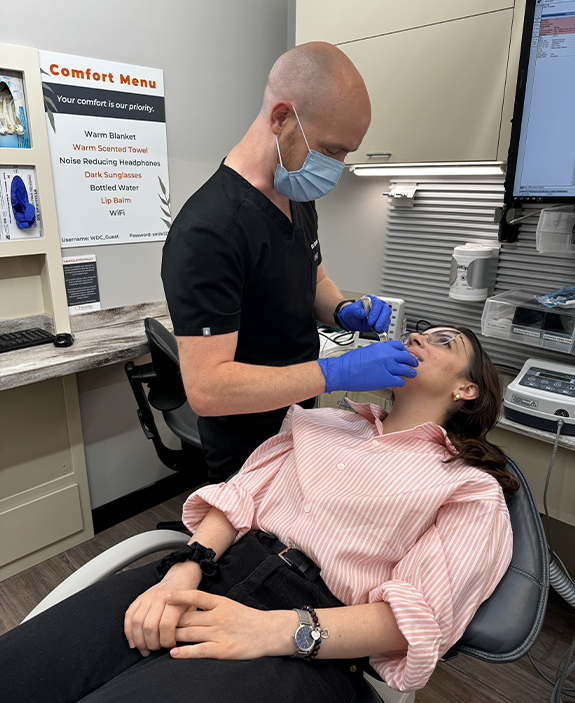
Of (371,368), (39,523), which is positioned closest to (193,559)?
(371,368)

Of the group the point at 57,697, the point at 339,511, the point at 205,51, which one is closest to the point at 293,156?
the point at 339,511

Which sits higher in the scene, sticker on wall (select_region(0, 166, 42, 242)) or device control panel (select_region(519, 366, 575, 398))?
sticker on wall (select_region(0, 166, 42, 242))

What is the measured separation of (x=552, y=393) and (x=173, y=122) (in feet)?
6.39

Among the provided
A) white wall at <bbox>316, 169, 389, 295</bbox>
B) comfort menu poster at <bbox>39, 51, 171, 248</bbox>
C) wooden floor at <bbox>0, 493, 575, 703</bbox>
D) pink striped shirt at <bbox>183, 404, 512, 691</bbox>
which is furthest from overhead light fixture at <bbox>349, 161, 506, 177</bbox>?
wooden floor at <bbox>0, 493, 575, 703</bbox>

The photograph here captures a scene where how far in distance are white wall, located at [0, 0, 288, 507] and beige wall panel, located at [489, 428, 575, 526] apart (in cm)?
168

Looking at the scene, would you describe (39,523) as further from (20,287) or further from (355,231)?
(355,231)

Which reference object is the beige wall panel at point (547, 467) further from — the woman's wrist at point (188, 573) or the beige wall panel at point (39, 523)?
the beige wall panel at point (39, 523)

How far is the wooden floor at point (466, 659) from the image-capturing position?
1.64 m

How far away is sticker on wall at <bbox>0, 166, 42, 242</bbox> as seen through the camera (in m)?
1.82

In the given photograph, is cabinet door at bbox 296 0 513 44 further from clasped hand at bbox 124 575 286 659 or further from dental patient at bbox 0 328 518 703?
clasped hand at bbox 124 575 286 659

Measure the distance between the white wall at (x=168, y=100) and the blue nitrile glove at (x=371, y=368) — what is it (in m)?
1.45

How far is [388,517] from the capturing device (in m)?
1.01

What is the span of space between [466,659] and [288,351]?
133 cm

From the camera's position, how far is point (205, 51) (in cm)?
235
